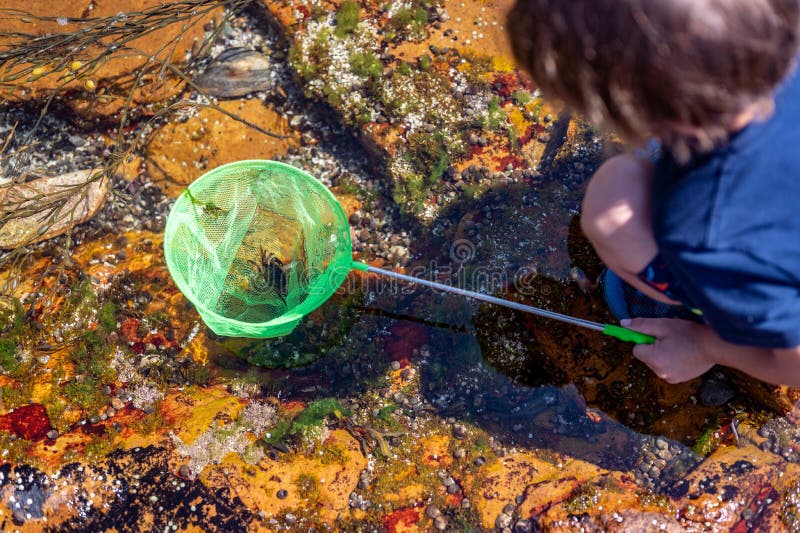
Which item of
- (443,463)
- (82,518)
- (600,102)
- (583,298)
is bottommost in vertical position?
(443,463)

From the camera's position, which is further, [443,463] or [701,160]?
[443,463]

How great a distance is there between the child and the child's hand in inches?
20.3

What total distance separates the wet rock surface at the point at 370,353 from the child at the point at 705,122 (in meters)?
1.11

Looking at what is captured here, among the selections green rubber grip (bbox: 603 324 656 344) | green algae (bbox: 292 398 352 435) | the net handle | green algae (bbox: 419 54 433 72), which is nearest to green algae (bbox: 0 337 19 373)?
green algae (bbox: 292 398 352 435)

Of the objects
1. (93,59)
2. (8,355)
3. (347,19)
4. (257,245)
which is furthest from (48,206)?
(347,19)

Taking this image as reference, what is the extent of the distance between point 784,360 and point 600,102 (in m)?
1.23

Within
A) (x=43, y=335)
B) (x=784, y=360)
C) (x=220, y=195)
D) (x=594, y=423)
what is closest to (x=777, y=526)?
(x=594, y=423)

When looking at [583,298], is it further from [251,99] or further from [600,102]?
[251,99]

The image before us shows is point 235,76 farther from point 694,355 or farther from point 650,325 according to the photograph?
point 694,355

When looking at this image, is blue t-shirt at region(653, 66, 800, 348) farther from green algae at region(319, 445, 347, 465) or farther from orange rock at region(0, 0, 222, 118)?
orange rock at region(0, 0, 222, 118)

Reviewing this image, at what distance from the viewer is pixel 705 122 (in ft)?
4.74

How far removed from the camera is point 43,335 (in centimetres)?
346

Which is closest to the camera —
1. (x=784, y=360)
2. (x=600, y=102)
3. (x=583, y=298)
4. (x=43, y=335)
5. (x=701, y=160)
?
(x=600, y=102)

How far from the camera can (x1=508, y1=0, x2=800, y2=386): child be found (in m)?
1.31
